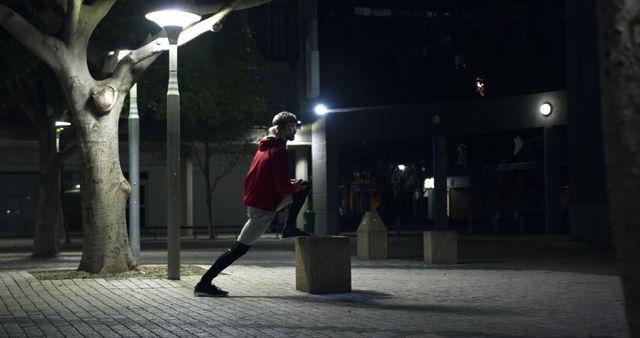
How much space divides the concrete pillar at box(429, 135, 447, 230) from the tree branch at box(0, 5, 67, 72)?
23854 mm

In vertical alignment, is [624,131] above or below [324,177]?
below

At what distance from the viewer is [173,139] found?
542 inches

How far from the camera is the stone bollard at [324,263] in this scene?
35.9ft

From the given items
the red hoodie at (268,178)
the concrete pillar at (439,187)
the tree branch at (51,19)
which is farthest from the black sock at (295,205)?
the concrete pillar at (439,187)

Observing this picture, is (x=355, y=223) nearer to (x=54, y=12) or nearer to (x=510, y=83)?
(x=510, y=83)

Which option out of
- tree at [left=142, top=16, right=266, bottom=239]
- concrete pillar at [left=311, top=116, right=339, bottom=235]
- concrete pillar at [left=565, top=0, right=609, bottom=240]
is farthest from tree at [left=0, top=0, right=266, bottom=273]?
concrete pillar at [left=311, top=116, right=339, bottom=235]

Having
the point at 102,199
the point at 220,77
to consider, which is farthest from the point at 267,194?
the point at 220,77

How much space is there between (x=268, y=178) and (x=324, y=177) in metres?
29.3

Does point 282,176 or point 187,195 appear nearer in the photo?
point 282,176

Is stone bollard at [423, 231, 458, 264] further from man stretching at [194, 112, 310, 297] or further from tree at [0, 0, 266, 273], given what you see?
man stretching at [194, 112, 310, 297]

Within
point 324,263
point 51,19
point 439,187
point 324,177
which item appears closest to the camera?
point 324,263

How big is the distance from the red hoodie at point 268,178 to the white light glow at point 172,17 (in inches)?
134

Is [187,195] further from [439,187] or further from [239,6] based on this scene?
[239,6]

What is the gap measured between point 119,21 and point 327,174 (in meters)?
19.8
